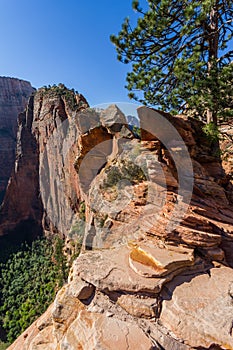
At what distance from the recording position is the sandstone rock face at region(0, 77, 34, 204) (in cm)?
5709

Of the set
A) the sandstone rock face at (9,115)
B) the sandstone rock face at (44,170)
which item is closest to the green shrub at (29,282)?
the sandstone rock face at (44,170)

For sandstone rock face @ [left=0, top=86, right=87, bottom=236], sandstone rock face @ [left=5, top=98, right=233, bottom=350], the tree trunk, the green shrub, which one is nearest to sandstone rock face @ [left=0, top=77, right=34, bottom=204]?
sandstone rock face @ [left=0, top=86, right=87, bottom=236]

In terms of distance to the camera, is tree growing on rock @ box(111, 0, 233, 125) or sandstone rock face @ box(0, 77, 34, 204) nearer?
tree growing on rock @ box(111, 0, 233, 125)

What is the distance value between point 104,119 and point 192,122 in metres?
6.06

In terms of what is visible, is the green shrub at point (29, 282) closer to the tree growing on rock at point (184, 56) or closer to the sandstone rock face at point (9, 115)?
the tree growing on rock at point (184, 56)

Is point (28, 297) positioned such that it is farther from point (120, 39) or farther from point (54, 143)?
point (120, 39)

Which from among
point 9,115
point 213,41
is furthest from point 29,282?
point 9,115

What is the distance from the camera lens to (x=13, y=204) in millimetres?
39219

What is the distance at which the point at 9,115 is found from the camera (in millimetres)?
67562

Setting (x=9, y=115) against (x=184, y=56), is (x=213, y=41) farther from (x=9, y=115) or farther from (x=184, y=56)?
(x=9, y=115)

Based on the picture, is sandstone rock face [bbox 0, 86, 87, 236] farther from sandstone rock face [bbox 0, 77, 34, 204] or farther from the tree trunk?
sandstone rock face [bbox 0, 77, 34, 204]

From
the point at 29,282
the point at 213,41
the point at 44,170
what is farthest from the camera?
the point at 44,170

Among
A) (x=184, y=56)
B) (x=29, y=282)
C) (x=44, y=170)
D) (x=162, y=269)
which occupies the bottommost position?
(x=29, y=282)

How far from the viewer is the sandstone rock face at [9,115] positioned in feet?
187
